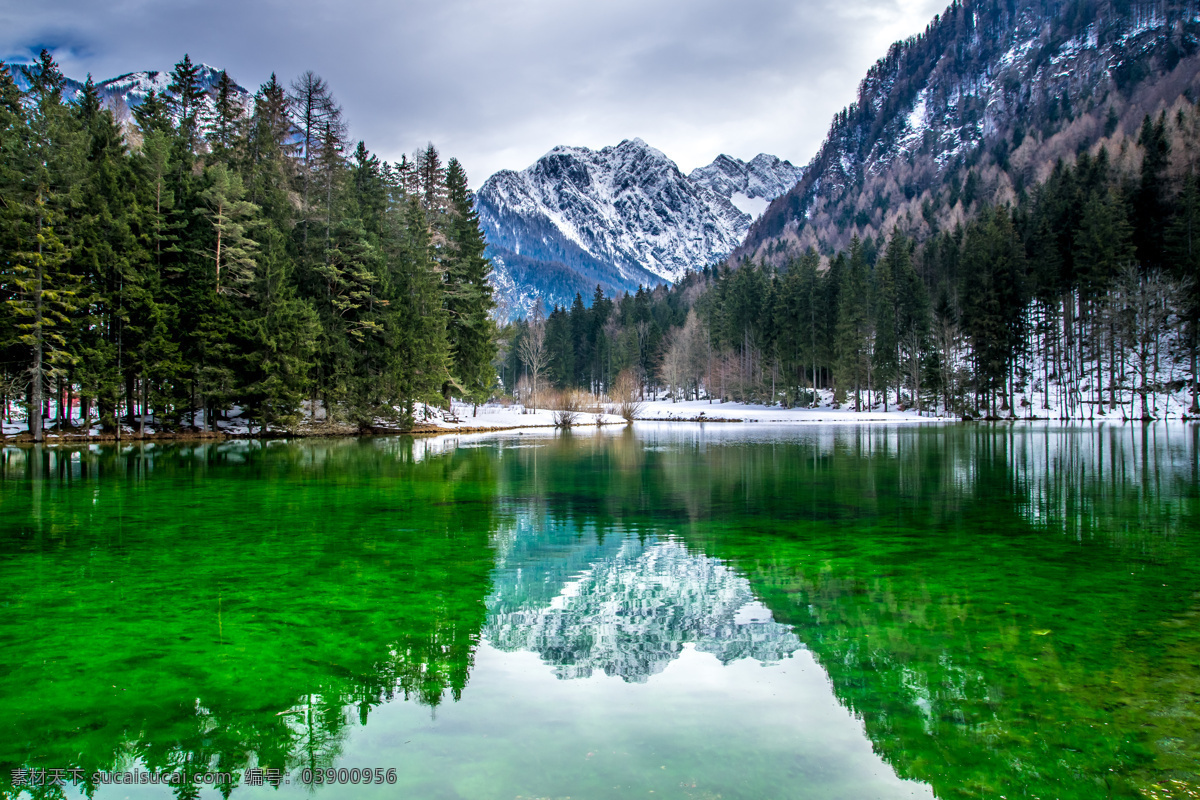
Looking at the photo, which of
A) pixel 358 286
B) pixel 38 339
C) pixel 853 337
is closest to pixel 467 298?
pixel 358 286

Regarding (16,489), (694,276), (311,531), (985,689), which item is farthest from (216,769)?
(694,276)

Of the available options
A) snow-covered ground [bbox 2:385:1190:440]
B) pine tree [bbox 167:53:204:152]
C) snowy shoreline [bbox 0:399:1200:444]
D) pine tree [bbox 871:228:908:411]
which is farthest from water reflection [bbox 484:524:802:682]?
pine tree [bbox 871:228:908:411]

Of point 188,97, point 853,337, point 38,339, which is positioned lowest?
point 38,339

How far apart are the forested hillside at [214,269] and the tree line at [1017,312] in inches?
1720

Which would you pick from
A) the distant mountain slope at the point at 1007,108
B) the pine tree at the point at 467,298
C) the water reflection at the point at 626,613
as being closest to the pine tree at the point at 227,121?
the pine tree at the point at 467,298

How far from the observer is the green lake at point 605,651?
4.03 metres

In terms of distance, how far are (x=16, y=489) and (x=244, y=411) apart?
24.5 m

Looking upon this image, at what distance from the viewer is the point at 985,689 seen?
196 inches

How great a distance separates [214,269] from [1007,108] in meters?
179

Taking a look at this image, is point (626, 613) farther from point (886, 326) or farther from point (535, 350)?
point (535, 350)

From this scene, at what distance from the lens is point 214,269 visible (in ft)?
122

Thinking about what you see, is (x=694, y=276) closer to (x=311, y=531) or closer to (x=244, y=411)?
(x=244, y=411)

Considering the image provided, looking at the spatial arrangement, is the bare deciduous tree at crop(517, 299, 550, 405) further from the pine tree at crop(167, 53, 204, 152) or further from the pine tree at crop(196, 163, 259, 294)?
the pine tree at crop(196, 163, 259, 294)

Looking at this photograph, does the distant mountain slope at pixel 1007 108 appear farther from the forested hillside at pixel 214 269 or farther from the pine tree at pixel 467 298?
the forested hillside at pixel 214 269
